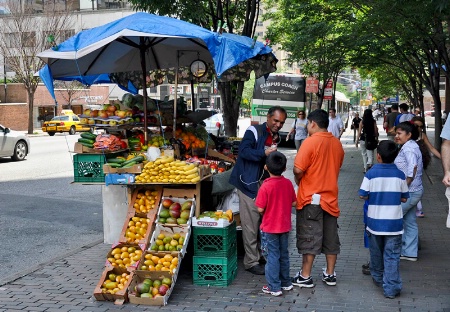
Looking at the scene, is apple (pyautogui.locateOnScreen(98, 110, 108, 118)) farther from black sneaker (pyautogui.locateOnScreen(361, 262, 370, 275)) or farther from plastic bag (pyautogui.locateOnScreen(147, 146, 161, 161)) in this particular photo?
black sneaker (pyautogui.locateOnScreen(361, 262, 370, 275))

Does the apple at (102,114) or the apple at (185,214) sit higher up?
the apple at (102,114)

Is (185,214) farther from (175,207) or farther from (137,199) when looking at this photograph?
(137,199)

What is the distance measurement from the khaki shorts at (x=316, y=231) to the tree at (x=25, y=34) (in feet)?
114

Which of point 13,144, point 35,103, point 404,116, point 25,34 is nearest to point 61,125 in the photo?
point 25,34

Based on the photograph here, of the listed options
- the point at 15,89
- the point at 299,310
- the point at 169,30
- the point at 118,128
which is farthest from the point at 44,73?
the point at 15,89

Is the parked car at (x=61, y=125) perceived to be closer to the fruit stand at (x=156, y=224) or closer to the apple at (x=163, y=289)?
the fruit stand at (x=156, y=224)

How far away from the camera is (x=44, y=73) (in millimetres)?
7699

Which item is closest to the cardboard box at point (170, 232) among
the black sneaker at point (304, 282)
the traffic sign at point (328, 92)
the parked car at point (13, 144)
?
the black sneaker at point (304, 282)

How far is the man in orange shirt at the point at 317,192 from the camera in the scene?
6.06 metres

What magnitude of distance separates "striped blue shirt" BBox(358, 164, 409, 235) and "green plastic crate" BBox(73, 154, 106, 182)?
3294 millimetres

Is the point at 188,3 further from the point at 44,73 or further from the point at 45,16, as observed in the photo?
the point at 45,16

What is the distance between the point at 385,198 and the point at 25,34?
3625 centimetres

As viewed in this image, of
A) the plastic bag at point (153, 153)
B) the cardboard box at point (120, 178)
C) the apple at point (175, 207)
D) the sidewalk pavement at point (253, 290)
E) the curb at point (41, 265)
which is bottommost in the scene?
the curb at point (41, 265)

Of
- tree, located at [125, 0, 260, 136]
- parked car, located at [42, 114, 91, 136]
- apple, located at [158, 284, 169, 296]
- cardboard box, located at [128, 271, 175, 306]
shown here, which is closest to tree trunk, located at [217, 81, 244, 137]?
tree, located at [125, 0, 260, 136]
